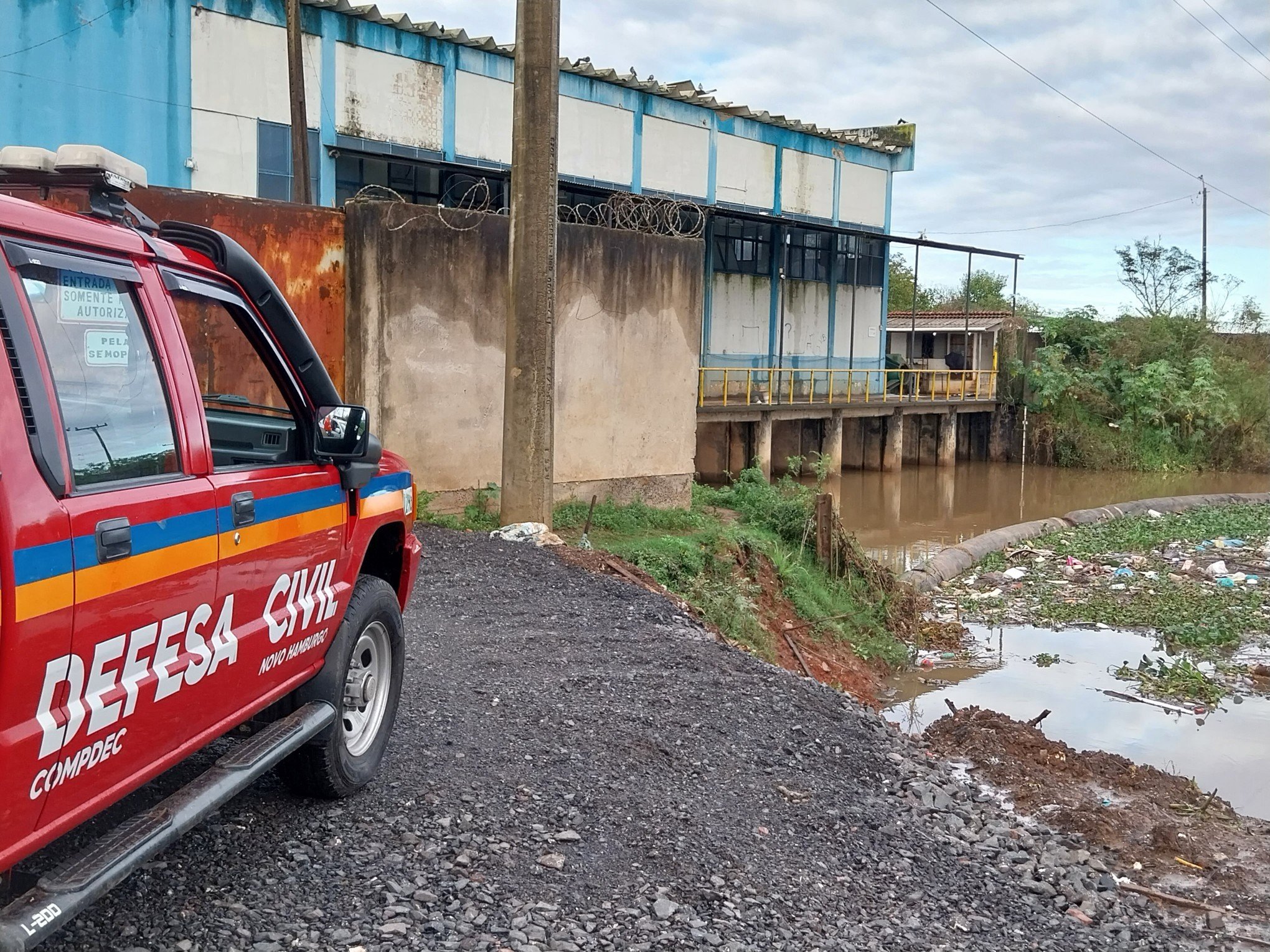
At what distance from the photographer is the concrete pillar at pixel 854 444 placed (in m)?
36.3

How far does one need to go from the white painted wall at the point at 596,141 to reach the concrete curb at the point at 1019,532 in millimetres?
13151

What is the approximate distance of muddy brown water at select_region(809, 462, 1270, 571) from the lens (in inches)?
979

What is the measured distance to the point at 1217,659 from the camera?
13438 millimetres

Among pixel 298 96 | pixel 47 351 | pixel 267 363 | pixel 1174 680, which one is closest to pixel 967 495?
pixel 1174 680

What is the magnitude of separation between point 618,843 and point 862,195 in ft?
116

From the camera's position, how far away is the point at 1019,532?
21.2m

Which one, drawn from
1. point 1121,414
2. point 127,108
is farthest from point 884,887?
point 1121,414

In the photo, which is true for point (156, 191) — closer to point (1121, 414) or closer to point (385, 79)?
point (385, 79)

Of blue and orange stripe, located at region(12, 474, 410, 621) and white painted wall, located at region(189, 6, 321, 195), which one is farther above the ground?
white painted wall, located at region(189, 6, 321, 195)

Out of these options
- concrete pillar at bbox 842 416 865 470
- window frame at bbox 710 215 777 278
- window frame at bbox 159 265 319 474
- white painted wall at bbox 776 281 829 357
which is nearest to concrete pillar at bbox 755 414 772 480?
window frame at bbox 710 215 777 278

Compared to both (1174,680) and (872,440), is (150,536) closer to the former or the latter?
(1174,680)

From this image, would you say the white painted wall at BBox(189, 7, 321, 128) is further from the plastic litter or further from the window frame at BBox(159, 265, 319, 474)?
the window frame at BBox(159, 265, 319, 474)

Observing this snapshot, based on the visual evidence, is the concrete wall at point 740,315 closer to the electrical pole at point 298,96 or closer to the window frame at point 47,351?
the electrical pole at point 298,96

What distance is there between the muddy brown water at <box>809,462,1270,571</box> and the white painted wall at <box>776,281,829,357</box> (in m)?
4.29
